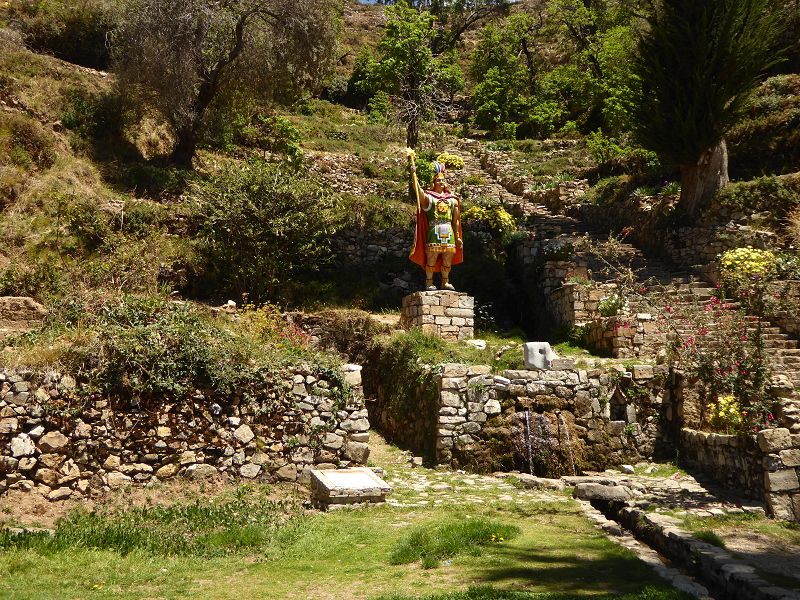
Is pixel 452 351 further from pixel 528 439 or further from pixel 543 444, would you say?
pixel 543 444

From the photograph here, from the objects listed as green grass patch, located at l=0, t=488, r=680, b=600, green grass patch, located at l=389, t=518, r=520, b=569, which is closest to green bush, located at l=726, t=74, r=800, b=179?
green grass patch, located at l=389, t=518, r=520, b=569

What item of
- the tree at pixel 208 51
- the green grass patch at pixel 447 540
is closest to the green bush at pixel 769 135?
the tree at pixel 208 51

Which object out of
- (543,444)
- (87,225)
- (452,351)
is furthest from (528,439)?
(87,225)

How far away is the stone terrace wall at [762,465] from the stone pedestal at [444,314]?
236 inches

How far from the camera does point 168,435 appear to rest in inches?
374

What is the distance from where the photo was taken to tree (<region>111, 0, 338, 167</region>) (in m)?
21.3

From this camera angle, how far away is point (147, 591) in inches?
235

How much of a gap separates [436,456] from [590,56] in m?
33.4

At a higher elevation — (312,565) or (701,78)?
(701,78)

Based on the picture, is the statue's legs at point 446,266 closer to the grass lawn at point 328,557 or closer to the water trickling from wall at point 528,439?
the water trickling from wall at point 528,439

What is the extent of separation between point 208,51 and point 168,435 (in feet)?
53.3

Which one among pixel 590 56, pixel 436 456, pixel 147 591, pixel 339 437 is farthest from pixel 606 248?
pixel 590 56

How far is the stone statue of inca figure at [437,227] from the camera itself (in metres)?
15.9

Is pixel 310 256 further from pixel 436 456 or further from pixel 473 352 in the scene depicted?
pixel 436 456
